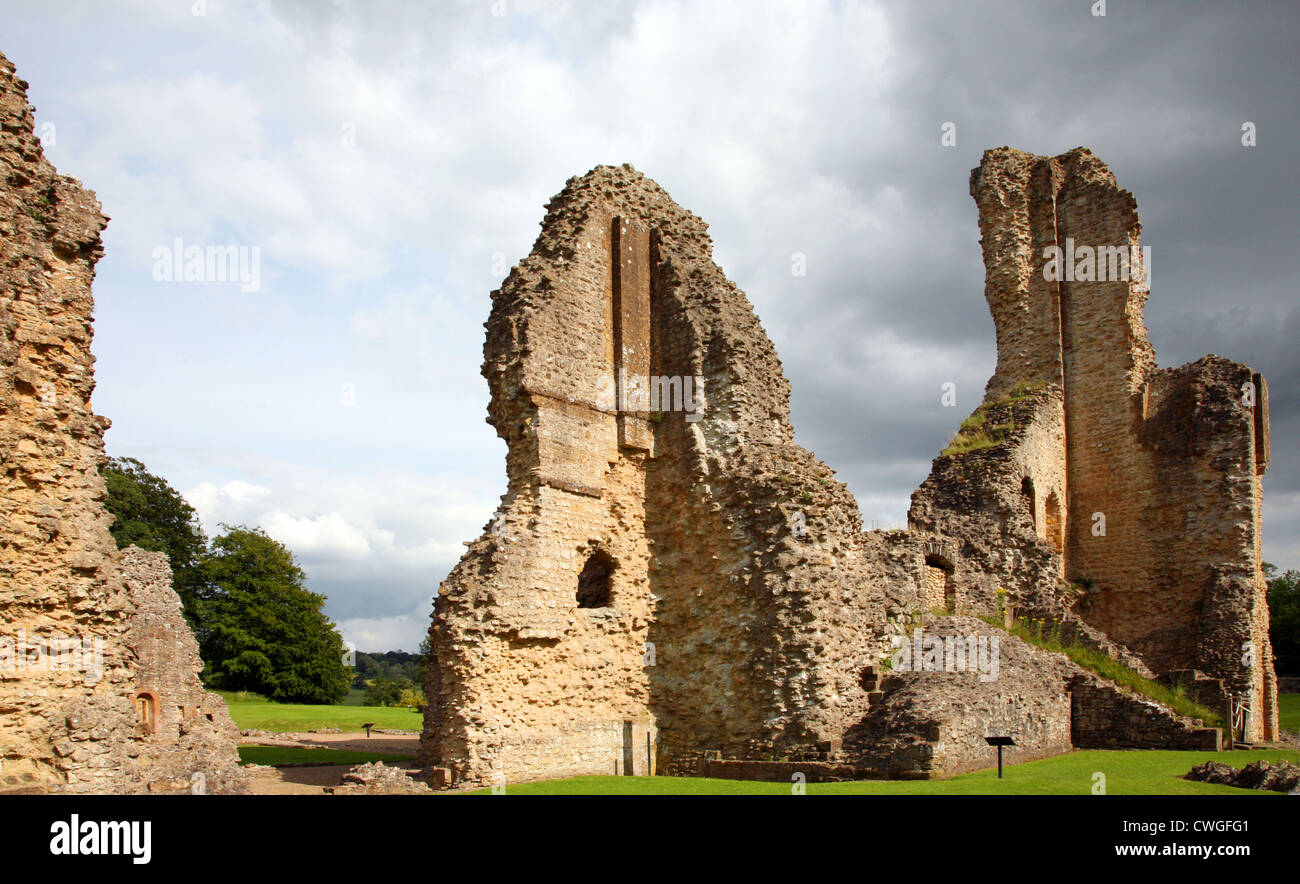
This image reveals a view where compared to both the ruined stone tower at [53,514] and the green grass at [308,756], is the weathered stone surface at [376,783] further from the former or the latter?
the green grass at [308,756]

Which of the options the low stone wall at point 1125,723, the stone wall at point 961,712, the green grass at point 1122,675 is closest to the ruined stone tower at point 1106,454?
the green grass at point 1122,675

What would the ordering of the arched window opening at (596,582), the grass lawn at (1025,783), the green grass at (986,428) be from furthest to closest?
the green grass at (986,428) → the arched window opening at (596,582) → the grass lawn at (1025,783)

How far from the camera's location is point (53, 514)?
32.2 ft

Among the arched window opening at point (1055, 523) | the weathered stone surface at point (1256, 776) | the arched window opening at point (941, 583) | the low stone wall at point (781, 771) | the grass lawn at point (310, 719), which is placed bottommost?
the grass lawn at point (310, 719)

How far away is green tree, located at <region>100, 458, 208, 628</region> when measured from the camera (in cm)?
3941

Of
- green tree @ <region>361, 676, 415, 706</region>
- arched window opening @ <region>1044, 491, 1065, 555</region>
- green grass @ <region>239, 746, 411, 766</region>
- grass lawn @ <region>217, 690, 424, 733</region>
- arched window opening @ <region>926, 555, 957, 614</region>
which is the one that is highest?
arched window opening @ <region>1044, 491, 1065, 555</region>

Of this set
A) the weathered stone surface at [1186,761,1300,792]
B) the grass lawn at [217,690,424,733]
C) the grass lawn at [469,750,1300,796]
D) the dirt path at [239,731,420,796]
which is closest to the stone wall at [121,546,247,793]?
the dirt path at [239,731,420,796]

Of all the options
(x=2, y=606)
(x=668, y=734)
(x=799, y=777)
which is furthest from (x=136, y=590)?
(x=799, y=777)

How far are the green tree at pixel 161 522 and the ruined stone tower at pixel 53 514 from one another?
31315 millimetres

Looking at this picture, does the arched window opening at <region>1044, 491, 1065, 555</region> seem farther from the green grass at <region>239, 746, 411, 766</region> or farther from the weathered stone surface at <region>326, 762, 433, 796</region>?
the weathered stone surface at <region>326, 762, 433, 796</region>

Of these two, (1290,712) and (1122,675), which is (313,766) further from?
(1290,712)

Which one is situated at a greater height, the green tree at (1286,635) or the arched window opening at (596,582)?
the arched window opening at (596,582)

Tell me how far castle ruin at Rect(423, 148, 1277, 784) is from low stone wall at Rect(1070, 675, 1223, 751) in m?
0.04

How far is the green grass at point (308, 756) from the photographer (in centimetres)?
1861
